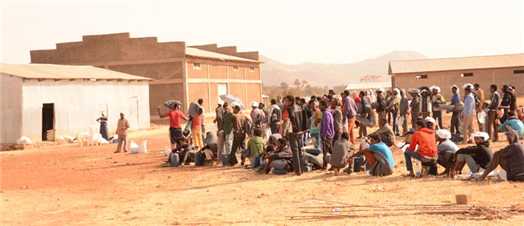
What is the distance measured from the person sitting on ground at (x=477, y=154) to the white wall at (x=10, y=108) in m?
19.5

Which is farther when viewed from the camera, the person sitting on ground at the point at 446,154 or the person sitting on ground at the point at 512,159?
the person sitting on ground at the point at 446,154

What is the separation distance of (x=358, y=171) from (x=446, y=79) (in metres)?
33.3

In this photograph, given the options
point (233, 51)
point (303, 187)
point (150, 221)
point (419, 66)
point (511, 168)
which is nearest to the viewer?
point (150, 221)

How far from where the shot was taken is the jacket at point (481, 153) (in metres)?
11.4

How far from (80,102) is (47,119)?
173 cm

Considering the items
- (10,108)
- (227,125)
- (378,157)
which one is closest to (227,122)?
(227,125)

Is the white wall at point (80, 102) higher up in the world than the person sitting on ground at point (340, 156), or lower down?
higher up

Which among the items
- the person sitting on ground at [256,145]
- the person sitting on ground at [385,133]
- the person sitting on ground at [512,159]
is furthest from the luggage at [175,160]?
the person sitting on ground at [512,159]

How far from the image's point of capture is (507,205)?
29.9 ft

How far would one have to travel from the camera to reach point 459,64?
152 feet

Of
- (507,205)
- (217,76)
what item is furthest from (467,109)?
(217,76)

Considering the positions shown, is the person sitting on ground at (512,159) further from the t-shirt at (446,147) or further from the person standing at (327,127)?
the person standing at (327,127)

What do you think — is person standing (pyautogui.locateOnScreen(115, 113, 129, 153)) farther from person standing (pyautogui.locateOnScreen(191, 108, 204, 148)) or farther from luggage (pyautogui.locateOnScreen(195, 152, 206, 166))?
luggage (pyautogui.locateOnScreen(195, 152, 206, 166))

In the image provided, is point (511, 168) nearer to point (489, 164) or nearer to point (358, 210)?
point (489, 164)
